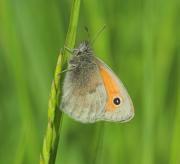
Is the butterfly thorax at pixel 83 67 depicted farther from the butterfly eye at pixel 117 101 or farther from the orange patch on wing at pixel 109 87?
the butterfly eye at pixel 117 101

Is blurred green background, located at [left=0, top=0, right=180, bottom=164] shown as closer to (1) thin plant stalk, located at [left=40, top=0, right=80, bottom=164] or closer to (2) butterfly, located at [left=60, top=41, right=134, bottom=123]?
(2) butterfly, located at [left=60, top=41, right=134, bottom=123]

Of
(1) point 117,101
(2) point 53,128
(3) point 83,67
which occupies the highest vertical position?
(3) point 83,67

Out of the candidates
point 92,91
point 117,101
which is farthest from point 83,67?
point 117,101

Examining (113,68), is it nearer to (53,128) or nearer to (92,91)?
(92,91)

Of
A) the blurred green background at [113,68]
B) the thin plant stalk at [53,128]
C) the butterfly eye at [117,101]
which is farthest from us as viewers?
the butterfly eye at [117,101]

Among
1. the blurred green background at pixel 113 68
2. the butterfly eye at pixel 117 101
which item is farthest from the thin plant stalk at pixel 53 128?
the butterfly eye at pixel 117 101

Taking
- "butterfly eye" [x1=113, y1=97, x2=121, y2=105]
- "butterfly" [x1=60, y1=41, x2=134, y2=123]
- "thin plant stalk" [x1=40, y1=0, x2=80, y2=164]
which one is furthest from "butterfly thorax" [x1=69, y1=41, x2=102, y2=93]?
"thin plant stalk" [x1=40, y1=0, x2=80, y2=164]

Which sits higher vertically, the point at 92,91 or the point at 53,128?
the point at 92,91
